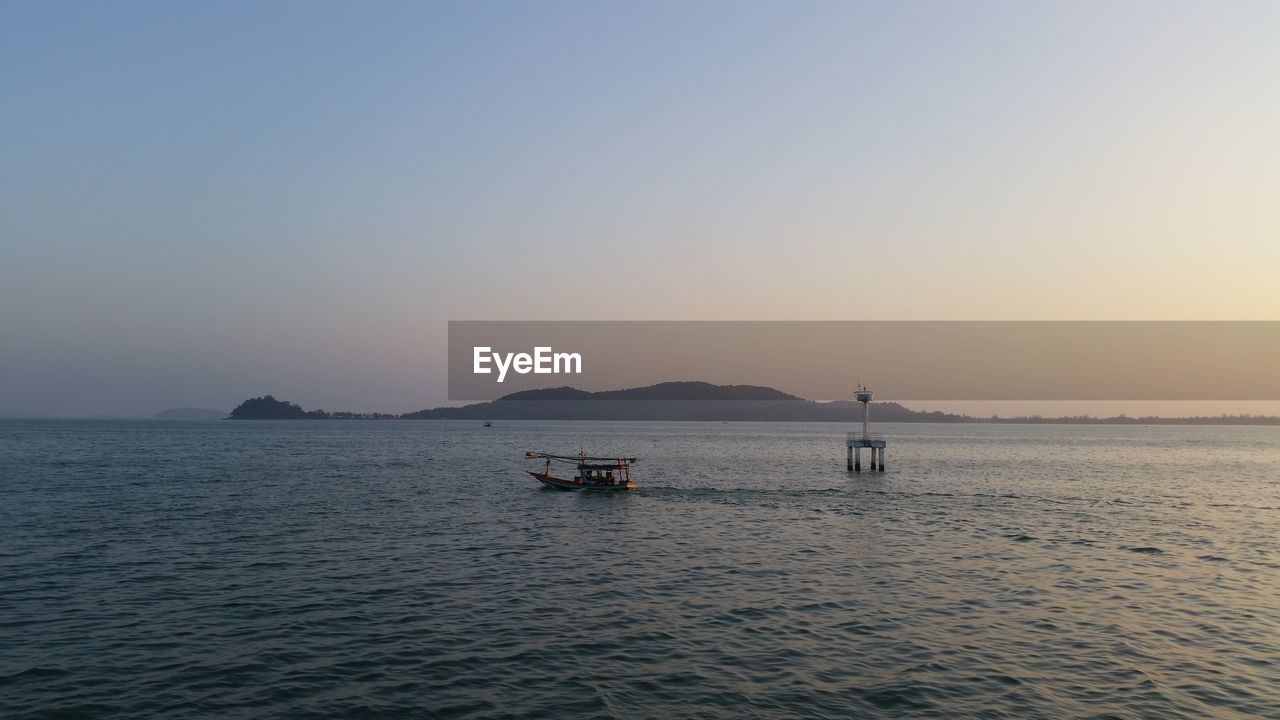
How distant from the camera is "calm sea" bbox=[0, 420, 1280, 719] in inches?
723

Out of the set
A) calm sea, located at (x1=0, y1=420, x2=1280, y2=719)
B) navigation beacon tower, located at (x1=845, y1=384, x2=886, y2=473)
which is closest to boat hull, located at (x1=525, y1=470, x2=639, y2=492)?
calm sea, located at (x1=0, y1=420, x2=1280, y2=719)

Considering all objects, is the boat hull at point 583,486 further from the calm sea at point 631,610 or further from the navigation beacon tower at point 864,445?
the navigation beacon tower at point 864,445

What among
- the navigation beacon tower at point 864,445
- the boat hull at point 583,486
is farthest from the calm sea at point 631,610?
the navigation beacon tower at point 864,445

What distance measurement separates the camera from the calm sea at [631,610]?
60.3ft

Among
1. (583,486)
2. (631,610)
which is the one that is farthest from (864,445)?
(631,610)

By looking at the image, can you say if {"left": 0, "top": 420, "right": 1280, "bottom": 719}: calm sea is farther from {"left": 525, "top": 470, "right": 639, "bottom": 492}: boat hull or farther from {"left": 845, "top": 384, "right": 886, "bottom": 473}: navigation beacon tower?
{"left": 845, "top": 384, "right": 886, "bottom": 473}: navigation beacon tower

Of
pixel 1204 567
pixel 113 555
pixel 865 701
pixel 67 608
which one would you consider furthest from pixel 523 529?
pixel 1204 567

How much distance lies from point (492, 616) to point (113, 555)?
22115mm

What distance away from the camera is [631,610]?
26328 mm

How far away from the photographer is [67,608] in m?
25.7

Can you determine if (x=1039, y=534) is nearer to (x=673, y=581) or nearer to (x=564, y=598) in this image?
(x=673, y=581)

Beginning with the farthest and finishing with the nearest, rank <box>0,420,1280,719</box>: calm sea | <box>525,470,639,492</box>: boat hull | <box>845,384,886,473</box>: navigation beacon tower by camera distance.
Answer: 1. <box>845,384,886,473</box>: navigation beacon tower
2. <box>525,470,639,492</box>: boat hull
3. <box>0,420,1280,719</box>: calm sea

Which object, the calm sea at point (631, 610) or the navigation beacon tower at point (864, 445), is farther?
the navigation beacon tower at point (864, 445)

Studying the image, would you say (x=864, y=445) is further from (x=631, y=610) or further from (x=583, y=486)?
(x=631, y=610)
